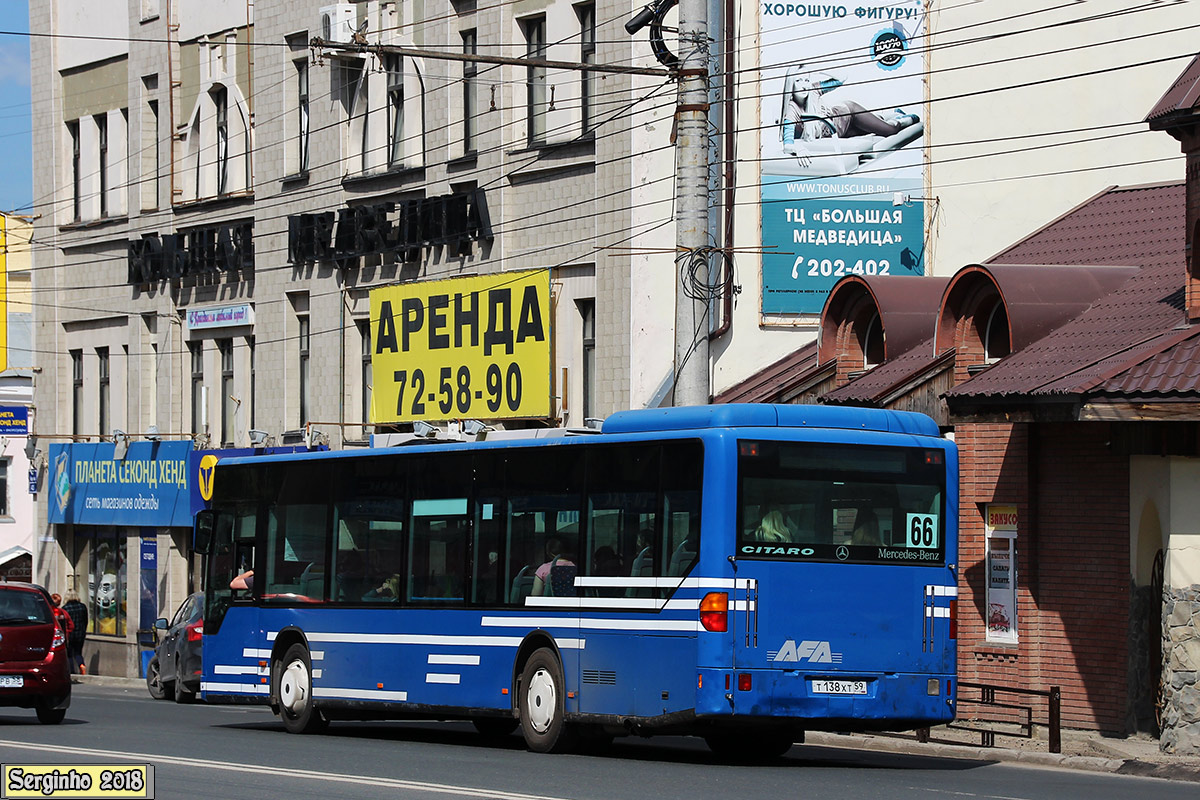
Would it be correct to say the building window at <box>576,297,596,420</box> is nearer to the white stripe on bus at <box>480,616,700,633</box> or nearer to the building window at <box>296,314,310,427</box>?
the building window at <box>296,314,310,427</box>

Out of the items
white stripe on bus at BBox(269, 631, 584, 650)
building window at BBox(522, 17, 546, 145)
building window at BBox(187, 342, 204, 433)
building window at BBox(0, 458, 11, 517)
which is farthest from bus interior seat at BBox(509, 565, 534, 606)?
building window at BBox(0, 458, 11, 517)

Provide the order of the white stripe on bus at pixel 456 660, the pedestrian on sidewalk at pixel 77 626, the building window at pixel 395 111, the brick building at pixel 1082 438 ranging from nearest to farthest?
the white stripe on bus at pixel 456 660
the brick building at pixel 1082 438
the building window at pixel 395 111
the pedestrian on sidewalk at pixel 77 626

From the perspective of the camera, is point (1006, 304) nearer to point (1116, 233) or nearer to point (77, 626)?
point (1116, 233)

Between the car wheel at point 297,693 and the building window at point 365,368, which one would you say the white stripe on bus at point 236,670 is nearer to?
the car wheel at point 297,693

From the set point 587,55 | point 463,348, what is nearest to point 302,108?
point 463,348

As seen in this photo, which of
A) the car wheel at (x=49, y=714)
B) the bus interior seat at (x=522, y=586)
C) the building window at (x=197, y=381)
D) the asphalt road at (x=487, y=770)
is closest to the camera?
the asphalt road at (x=487, y=770)

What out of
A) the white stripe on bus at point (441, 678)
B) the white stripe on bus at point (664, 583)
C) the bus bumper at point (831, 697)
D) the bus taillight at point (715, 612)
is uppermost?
the white stripe on bus at point (664, 583)

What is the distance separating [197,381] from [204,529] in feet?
71.4

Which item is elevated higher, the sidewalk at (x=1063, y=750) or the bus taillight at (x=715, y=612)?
the bus taillight at (x=715, y=612)

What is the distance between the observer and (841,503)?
1720cm

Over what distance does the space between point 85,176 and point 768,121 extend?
22503 mm

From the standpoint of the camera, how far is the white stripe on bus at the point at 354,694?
20589 millimetres

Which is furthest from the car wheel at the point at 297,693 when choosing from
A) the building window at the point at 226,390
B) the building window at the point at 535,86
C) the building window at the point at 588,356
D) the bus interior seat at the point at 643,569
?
the building window at the point at 226,390

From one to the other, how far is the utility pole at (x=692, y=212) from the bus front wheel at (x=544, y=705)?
3905 millimetres
